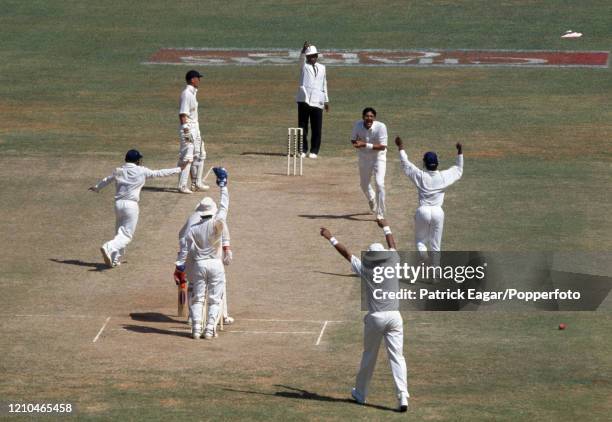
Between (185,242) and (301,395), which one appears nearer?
(301,395)

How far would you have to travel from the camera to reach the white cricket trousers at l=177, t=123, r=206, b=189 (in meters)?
31.5

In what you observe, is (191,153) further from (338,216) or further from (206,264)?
(206,264)

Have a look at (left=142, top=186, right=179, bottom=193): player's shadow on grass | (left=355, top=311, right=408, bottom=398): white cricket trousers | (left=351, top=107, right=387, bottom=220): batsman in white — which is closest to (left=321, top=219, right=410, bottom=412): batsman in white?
(left=355, top=311, right=408, bottom=398): white cricket trousers

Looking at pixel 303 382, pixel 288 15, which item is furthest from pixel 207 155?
pixel 288 15

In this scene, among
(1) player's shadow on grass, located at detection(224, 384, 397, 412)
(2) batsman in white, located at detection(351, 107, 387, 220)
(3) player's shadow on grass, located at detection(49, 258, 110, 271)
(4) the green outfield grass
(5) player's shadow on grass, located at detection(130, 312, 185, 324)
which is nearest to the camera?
(1) player's shadow on grass, located at detection(224, 384, 397, 412)

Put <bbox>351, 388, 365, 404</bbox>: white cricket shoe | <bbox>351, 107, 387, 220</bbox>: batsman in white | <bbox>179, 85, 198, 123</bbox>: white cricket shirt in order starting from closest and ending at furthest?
<bbox>351, 388, 365, 404</bbox>: white cricket shoe < <bbox>351, 107, 387, 220</bbox>: batsman in white < <bbox>179, 85, 198, 123</bbox>: white cricket shirt

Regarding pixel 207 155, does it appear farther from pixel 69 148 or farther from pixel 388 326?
pixel 388 326

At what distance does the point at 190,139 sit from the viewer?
103 ft

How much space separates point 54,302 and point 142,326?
2066mm

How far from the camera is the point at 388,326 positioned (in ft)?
63.3

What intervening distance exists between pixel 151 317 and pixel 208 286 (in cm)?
168

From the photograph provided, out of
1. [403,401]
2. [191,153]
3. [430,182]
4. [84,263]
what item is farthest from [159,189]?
[403,401]

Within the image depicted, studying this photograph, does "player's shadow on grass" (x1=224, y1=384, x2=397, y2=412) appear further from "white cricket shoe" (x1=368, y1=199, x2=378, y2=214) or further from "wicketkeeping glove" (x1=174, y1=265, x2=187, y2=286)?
"white cricket shoe" (x1=368, y1=199, x2=378, y2=214)

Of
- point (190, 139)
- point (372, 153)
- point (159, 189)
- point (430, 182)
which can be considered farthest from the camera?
point (159, 189)
